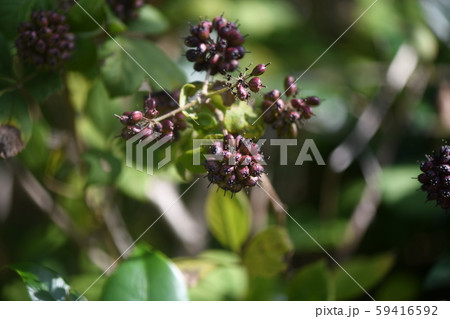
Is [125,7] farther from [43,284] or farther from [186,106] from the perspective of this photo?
[43,284]

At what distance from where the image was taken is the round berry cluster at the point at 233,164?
2.83ft

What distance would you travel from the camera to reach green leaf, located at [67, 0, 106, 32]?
1025 millimetres

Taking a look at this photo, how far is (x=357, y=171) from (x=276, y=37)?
63 centimetres

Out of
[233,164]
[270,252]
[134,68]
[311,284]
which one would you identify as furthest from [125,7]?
[311,284]

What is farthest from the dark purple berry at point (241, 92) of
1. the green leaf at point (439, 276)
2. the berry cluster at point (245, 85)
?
the green leaf at point (439, 276)

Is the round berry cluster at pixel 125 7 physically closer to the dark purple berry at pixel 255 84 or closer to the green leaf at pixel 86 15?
the green leaf at pixel 86 15

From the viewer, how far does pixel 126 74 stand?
1083mm

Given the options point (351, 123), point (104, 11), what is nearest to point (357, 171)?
point (351, 123)

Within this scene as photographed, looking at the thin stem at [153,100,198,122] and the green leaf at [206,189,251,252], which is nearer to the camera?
the thin stem at [153,100,198,122]

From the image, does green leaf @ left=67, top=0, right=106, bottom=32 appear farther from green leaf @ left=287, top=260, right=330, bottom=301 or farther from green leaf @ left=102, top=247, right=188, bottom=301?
green leaf @ left=287, top=260, right=330, bottom=301

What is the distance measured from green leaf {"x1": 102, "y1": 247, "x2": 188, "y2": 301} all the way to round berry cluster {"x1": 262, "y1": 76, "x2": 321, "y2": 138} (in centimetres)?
37

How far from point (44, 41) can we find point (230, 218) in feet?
1.98

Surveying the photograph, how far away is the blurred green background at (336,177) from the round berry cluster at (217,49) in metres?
0.47

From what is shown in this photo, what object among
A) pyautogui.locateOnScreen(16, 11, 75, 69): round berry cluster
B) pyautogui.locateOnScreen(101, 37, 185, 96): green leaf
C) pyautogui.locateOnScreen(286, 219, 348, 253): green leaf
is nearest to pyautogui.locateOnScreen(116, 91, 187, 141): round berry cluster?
pyautogui.locateOnScreen(101, 37, 185, 96): green leaf
